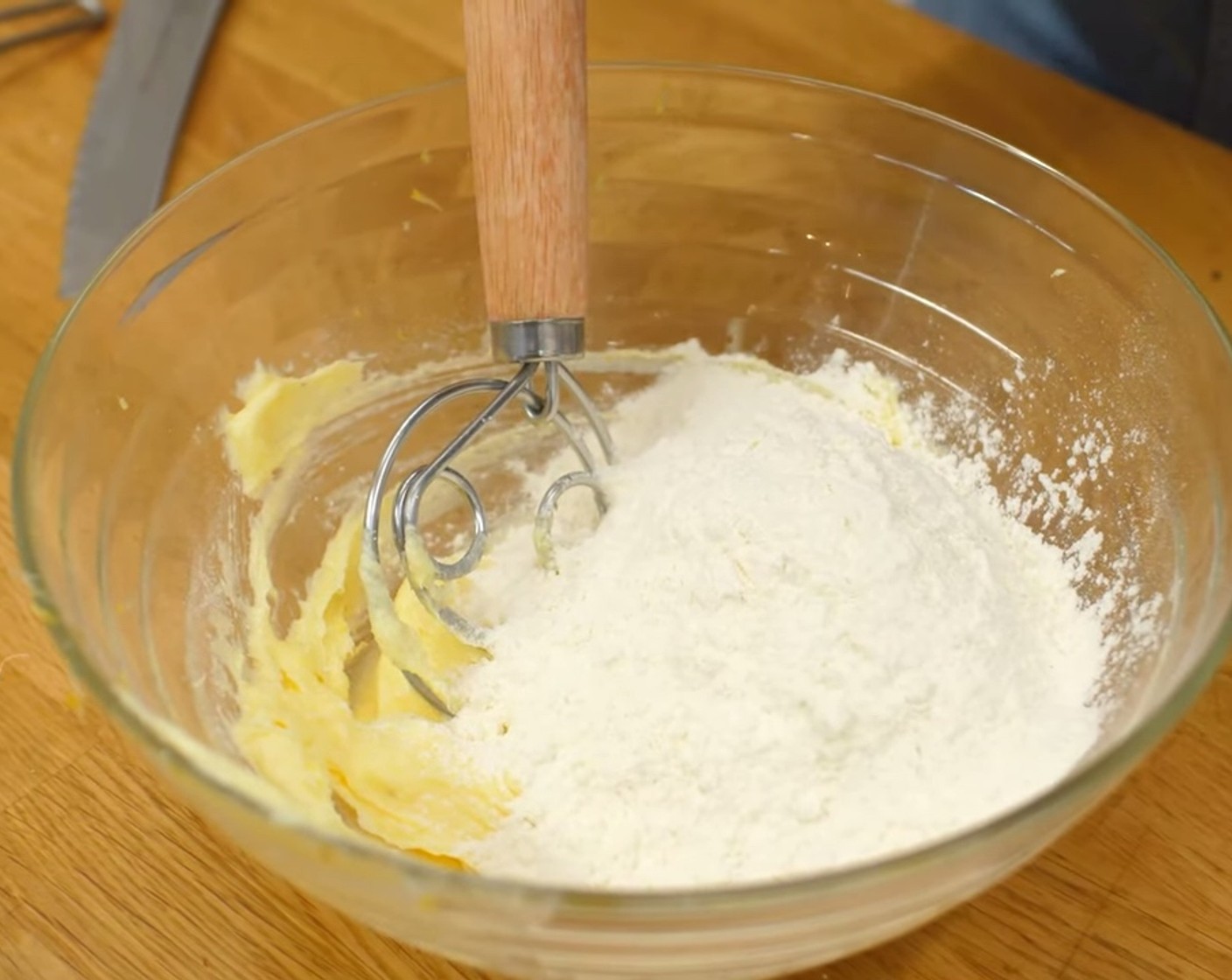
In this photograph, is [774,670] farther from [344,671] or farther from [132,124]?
[132,124]

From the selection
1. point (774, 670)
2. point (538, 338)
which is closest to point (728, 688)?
point (774, 670)

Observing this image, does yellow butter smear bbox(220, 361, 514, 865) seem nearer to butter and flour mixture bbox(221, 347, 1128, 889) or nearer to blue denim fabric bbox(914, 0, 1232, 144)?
butter and flour mixture bbox(221, 347, 1128, 889)

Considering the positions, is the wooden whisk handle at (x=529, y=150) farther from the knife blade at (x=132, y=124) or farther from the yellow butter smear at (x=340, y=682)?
the knife blade at (x=132, y=124)

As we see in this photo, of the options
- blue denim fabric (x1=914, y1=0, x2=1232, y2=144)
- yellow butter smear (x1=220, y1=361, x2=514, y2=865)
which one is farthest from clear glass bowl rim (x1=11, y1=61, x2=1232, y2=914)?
blue denim fabric (x1=914, y1=0, x2=1232, y2=144)

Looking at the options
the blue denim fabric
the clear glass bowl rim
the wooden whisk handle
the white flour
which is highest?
the blue denim fabric

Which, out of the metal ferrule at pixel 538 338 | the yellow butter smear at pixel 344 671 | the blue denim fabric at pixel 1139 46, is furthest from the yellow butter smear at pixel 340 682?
the blue denim fabric at pixel 1139 46

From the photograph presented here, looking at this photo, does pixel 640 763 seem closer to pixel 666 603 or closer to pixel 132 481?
pixel 666 603
